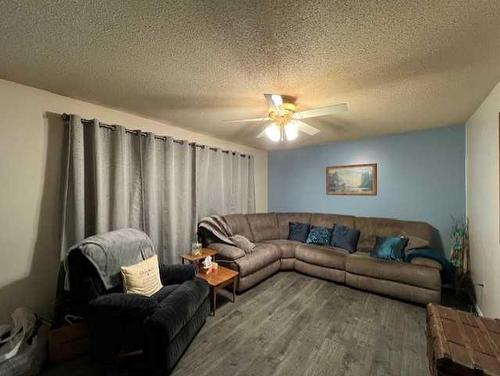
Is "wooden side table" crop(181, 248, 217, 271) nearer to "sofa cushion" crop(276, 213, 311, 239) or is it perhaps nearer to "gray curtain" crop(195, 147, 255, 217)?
"gray curtain" crop(195, 147, 255, 217)

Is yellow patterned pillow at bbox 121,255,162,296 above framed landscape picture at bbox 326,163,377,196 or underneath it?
underneath

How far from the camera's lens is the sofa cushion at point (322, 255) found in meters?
3.28

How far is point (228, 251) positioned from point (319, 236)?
1759 millimetres

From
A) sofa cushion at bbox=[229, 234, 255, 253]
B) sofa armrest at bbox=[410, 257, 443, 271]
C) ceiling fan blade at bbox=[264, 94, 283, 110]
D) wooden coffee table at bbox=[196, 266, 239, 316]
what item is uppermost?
ceiling fan blade at bbox=[264, 94, 283, 110]

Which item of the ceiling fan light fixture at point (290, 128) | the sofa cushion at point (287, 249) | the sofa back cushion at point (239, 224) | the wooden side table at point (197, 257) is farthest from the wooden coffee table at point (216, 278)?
the ceiling fan light fixture at point (290, 128)

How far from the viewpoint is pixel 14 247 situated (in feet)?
6.37

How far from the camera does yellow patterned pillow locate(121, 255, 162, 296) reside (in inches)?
77.9

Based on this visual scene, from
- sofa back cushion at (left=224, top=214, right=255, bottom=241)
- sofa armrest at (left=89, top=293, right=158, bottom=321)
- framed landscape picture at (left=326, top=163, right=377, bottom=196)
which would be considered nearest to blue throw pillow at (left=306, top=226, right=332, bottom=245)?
framed landscape picture at (left=326, top=163, right=377, bottom=196)

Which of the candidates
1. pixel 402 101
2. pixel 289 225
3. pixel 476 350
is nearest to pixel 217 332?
pixel 476 350

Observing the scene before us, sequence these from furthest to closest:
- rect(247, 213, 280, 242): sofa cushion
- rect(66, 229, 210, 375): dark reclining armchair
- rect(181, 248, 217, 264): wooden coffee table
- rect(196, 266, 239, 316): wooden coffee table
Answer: rect(247, 213, 280, 242): sofa cushion, rect(181, 248, 217, 264): wooden coffee table, rect(196, 266, 239, 316): wooden coffee table, rect(66, 229, 210, 375): dark reclining armchair

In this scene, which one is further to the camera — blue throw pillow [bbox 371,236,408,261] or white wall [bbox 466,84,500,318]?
blue throw pillow [bbox 371,236,408,261]

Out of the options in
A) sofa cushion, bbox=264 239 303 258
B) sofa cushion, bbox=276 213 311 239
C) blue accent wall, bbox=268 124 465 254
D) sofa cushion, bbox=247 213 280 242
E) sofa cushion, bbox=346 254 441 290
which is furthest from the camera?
sofa cushion, bbox=276 213 311 239

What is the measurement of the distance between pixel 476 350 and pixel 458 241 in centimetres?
243

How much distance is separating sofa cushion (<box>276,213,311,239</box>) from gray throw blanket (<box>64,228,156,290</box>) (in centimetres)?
277
